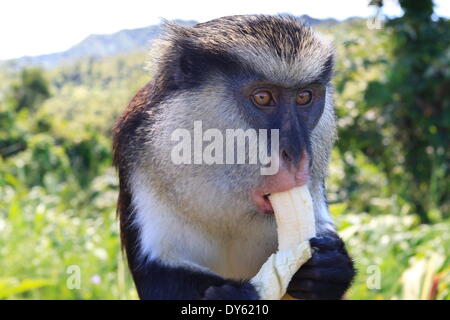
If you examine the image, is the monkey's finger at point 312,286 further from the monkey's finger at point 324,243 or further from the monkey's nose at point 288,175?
the monkey's nose at point 288,175

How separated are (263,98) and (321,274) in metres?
0.80

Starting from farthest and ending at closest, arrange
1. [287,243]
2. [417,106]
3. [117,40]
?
[417,106] < [117,40] < [287,243]

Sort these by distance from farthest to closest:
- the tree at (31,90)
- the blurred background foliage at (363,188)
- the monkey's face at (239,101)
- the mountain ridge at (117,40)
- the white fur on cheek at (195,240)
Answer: the tree at (31,90) → the blurred background foliage at (363,188) → the mountain ridge at (117,40) → the white fur on cheek at (195,240) → the monkey's face at (239,101)

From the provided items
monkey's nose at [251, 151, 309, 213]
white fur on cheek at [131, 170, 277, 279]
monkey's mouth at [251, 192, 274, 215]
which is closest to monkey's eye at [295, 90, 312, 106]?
monkey's nose at [251, 151, 309, 213]

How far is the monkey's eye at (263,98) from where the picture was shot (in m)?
2.41

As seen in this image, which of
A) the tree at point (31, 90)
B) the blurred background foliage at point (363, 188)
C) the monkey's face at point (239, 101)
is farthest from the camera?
the tree at point (31, 90)

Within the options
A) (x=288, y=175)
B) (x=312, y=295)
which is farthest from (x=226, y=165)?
(x=312, y=295)

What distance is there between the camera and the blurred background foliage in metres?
4.36

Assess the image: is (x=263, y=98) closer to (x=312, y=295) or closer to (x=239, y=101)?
(x=239, y=101)

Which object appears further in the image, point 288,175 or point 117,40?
point 117,40

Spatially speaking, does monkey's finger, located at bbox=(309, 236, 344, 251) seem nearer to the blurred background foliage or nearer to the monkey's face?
the monkey's face

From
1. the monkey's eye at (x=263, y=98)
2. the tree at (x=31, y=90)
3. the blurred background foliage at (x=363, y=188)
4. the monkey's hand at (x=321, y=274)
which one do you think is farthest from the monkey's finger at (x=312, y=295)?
the tree at (x=31, y=90)

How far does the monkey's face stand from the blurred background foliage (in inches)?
36.1

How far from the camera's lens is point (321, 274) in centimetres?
222
